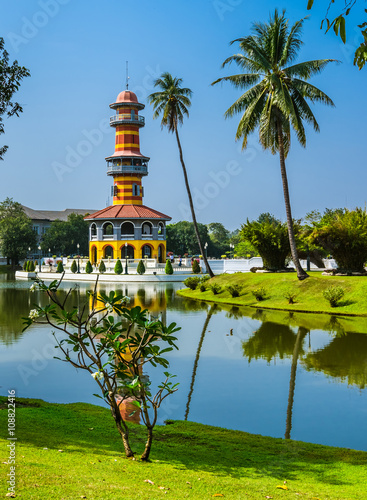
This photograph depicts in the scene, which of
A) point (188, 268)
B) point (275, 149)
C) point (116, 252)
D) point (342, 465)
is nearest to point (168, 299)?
point (275, 149)

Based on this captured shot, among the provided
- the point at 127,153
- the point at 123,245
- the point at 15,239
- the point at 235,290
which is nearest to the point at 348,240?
Answer: the point at 235,290

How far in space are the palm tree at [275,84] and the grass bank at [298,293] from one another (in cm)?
148

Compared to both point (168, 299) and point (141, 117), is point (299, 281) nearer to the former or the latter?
point (168, 299)

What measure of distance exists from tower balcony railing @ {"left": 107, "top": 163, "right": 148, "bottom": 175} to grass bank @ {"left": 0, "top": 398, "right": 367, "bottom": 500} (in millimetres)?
55393

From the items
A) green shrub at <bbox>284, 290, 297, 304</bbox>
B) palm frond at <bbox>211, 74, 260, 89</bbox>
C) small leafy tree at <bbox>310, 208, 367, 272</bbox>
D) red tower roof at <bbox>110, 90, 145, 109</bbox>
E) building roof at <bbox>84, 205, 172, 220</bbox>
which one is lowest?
green shrub at <bbox>284, 290, 297, 304</bbox>

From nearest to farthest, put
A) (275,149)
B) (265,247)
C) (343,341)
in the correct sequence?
(343,341) → (275,149) → (265,247)

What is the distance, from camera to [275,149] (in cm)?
3181

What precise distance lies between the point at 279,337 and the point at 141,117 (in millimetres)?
50470

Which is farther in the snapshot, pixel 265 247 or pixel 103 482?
pixel 265 247

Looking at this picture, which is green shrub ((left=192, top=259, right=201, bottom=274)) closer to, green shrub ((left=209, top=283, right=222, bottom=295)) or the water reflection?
green shrub ((left=209, top=283, right=222, bottom=295))

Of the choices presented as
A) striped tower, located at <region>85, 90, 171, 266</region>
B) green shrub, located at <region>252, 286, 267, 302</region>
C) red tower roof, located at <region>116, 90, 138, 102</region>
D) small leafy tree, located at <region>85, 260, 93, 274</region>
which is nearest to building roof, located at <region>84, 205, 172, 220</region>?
A: striped tower, located at <region>85, 90, 171, 266</region>

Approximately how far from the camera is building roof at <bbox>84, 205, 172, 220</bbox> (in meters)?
62.6

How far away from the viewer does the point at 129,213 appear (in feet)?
206

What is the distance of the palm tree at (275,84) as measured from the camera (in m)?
29.3
